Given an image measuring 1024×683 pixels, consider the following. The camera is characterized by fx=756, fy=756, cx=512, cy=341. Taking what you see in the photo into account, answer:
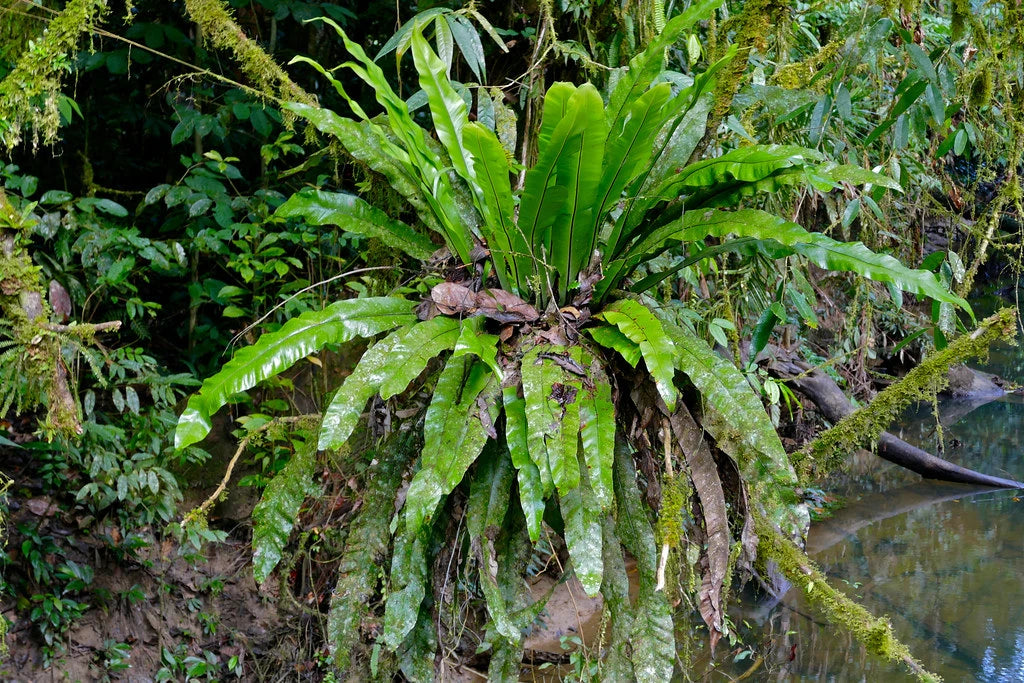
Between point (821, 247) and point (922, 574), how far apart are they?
2.60m

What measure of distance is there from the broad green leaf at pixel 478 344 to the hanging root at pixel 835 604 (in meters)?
0.61

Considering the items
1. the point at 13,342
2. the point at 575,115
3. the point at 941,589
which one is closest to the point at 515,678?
the point at 575,115

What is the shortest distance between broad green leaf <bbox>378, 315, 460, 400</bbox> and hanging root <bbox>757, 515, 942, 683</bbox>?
72 centimetres

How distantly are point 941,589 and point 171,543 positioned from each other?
3.14 metres

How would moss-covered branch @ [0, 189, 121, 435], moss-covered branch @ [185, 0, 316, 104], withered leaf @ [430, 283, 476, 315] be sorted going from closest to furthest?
withered leaf @ [430, 283, 476, 315] < moss-covered branch @ [0, 189, 121, 435] < moss-covered branch @ [185, 0, 316, 104]

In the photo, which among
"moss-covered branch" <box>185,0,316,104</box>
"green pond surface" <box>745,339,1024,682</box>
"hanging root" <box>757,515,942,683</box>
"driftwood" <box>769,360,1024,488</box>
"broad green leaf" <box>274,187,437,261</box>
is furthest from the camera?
"driftwood" <box>769,360,1024,488</box>

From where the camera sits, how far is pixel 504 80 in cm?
270

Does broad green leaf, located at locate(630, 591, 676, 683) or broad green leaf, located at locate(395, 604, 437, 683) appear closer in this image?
broad green leaf, located at locate(630, 591, 676, 683)

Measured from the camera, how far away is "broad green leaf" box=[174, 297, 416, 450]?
1317 mm

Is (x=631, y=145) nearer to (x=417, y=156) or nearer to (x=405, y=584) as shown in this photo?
(x=417, y=156)

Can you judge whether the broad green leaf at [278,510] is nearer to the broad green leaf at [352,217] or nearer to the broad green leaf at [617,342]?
the broad green leaf at [352,217]

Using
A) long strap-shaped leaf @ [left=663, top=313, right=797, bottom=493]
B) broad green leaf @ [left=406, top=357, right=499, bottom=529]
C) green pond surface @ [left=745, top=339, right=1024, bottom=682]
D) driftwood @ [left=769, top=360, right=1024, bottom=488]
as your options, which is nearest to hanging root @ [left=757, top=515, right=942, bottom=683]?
long strap-shaped leaf @ [left=663, top=313, right=797, bottom=493]

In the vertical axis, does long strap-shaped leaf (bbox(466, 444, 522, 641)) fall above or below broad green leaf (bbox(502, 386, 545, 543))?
below

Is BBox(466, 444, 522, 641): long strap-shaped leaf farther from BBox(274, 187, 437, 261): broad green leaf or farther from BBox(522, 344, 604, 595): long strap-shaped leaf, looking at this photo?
BBox(274, 187, 437, 261): broad green leaf
